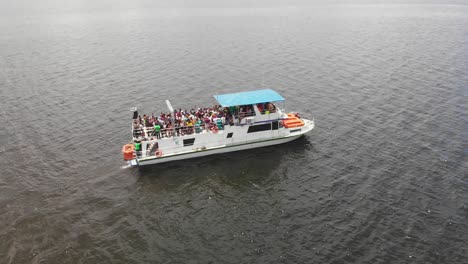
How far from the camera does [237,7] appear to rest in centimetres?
16512

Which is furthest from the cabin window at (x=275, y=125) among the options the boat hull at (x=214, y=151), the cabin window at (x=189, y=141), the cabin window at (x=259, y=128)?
the cabin window at (x=189, y=141)

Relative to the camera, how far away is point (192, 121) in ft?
142

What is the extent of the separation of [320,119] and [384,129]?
329 inches

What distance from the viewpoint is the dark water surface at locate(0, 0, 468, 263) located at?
30156mm

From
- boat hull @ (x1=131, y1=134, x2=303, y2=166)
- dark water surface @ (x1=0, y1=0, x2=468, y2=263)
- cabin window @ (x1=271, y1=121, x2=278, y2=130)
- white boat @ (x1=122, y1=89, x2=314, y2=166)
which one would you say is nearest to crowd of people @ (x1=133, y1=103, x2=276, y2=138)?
white boat @ (x1=122, y1=89, x2=314, y2=166)

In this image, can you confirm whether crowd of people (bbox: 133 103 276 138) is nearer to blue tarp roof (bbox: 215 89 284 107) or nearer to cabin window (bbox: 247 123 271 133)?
blue tarp roof (bbox: 215 89 284 107)

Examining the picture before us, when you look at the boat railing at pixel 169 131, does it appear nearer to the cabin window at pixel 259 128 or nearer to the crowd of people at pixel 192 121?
the crowd of people at pixel 192 121

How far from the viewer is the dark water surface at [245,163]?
30.2 meters

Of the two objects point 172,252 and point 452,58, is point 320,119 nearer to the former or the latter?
point 172,252

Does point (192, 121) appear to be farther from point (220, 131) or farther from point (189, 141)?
point (220, 131)

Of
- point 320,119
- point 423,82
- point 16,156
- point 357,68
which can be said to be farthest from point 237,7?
point 16,156

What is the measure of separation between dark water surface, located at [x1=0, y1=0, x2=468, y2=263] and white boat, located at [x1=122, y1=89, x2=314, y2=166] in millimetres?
1359

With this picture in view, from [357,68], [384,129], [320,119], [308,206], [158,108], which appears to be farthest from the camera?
[357,68]

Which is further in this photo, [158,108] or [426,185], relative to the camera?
[158,108]
